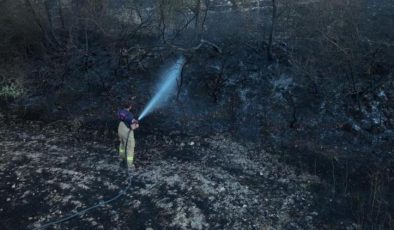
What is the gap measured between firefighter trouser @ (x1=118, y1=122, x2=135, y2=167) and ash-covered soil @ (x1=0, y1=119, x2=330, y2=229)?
0.33 metres

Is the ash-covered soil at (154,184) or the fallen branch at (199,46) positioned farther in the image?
the fallen branch at (199,46)

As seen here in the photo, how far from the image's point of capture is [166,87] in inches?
527

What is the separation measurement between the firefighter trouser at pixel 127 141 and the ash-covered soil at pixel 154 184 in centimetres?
33

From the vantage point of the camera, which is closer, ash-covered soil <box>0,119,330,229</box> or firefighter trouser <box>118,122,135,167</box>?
ash-covered soil <box>0,119,330,229</box>

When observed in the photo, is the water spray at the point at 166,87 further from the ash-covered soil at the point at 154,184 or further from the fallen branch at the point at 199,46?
the ash-covered soil at the point at 154,184

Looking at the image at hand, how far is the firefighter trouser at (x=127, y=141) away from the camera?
9.53 meters

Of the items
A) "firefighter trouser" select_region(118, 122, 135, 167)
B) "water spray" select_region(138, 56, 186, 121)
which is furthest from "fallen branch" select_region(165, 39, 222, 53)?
"firefighter trouser" select_region(118, 122, 135, 167)

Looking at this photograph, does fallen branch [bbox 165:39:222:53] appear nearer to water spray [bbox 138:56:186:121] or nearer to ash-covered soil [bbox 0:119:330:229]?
water spray [bbox 138:56:186:121]

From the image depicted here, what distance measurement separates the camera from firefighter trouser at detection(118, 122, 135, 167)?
953cm

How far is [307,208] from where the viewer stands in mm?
8578

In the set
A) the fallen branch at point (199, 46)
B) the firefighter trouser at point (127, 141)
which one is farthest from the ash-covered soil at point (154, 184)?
the fallen branch at point (199, 46)

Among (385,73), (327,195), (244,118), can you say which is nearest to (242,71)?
(244,118)

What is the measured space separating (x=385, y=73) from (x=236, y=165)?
19.5ft

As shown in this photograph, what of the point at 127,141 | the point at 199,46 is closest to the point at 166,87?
the point at 199,46
